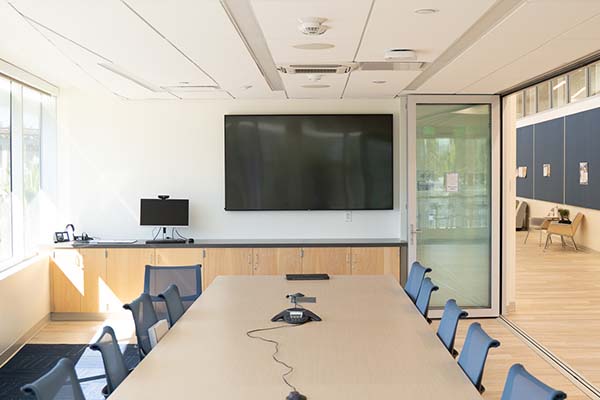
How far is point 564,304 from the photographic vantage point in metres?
8.08

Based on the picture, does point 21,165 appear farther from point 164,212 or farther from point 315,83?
point 315,83

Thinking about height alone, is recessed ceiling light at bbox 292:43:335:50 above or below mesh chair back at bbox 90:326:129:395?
above

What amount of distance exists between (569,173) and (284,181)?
29.5 ft

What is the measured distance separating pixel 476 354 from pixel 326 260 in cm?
437

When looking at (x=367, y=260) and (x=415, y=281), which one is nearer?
(x=415, y=281)

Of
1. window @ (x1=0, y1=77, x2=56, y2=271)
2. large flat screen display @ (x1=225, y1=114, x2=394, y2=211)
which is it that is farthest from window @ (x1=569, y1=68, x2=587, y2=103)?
window @ (x1=0, y1=77, x2=56, y2=271)

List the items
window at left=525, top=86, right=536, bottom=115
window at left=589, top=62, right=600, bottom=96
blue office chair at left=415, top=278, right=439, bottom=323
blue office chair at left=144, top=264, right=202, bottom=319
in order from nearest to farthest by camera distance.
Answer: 1. blue office chair at left=415, top=278, right=439, bottom=323
2. blue office chair at left=144, top=264, right=202, bottom=319
3. window at left=589, top=62, right=600, bottom=96
4. window at left=525, top=86, right=536, bottom=115

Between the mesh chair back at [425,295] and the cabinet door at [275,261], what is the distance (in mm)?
2710

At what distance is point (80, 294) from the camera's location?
24.1 ft

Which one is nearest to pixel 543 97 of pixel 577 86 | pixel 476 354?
pixel 577 86

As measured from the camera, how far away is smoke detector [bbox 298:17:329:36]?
382cm

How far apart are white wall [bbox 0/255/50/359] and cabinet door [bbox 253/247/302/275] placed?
2543 mm

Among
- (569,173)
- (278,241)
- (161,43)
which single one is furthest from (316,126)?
(569,173)

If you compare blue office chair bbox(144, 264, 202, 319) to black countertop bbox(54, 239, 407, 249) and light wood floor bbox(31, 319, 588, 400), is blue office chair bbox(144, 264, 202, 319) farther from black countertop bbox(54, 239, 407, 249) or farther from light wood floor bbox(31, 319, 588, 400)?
black countertop bbox(54, 239, 407, 249)
